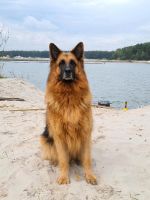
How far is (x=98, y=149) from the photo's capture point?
5395mm

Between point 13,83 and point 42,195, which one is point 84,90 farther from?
point 13,83

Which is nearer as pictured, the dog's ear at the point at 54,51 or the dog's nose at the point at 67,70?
the dog's nose at the point at 67,70

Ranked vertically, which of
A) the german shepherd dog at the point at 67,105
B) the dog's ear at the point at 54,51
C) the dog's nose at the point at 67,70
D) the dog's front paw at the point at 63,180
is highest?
the dog's ear at the point at 54,51

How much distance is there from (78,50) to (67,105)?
0.80 metres

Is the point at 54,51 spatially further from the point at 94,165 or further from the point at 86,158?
the point at 94,165

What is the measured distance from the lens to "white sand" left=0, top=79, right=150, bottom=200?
3891 millimetres

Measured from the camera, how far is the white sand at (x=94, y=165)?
3891 mm

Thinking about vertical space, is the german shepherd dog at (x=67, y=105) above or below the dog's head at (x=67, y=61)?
below

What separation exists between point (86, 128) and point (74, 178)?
729 mm

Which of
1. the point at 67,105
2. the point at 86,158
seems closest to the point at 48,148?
the point at 86,158

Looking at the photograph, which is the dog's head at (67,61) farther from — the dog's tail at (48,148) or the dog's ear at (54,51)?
the dog's tail at (48,148)

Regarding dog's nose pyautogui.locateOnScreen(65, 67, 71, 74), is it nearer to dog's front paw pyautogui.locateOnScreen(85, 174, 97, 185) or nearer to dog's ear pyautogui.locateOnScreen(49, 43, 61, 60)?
dog's ear pyautogui.locateOnScreen(49, 43, 61, 60)

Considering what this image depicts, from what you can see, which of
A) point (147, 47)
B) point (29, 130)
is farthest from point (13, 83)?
point (147, 47)

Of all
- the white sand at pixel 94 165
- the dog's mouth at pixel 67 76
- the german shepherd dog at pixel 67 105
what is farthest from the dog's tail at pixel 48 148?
the dog's mouth at pixel 67 76
